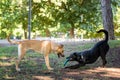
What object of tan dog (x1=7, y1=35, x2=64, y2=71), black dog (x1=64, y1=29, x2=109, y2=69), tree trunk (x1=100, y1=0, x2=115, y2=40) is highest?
tree trunk (x1=100, y1=0, x2=115, y2=40)

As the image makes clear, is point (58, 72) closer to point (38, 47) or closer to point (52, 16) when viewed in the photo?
point (38, 47)

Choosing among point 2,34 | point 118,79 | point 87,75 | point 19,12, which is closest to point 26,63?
point 87,75

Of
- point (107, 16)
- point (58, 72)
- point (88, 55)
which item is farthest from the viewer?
point (107, 16)

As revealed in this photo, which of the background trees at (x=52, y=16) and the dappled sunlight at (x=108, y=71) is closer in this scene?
the dappled sunlight at (x=108, y=71)

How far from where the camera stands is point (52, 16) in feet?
116

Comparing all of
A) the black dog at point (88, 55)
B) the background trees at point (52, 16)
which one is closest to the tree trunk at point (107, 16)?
the black dog at point (88, 55)

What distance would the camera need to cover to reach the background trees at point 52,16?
3359 centimetres

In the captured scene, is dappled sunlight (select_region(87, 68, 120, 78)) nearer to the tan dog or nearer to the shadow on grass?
the shadow on grass

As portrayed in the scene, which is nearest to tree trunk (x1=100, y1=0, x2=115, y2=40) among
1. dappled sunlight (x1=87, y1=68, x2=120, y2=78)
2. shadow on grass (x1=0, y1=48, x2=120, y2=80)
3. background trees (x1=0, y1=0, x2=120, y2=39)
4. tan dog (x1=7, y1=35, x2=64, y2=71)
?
shadow on grass (x1=0, y1=48, x2=120, y2=80)

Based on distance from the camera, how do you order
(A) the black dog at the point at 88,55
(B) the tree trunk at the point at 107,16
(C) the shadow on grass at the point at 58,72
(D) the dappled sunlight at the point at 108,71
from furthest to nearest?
(B) the tree trunk at the point at 107,16
(A) the black dog at the point at 88,55
(D) the dappled sunlight at the point at 108,71
(C) the shadow on grass at the point at 58,72

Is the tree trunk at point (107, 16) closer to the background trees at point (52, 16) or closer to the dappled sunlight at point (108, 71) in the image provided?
the dappled sunlight at point (108, 71)

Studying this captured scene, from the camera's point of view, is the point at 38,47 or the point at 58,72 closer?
the point at 58,72

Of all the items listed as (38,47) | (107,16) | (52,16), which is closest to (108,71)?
(38,47)

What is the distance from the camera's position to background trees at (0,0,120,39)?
33594 mm
